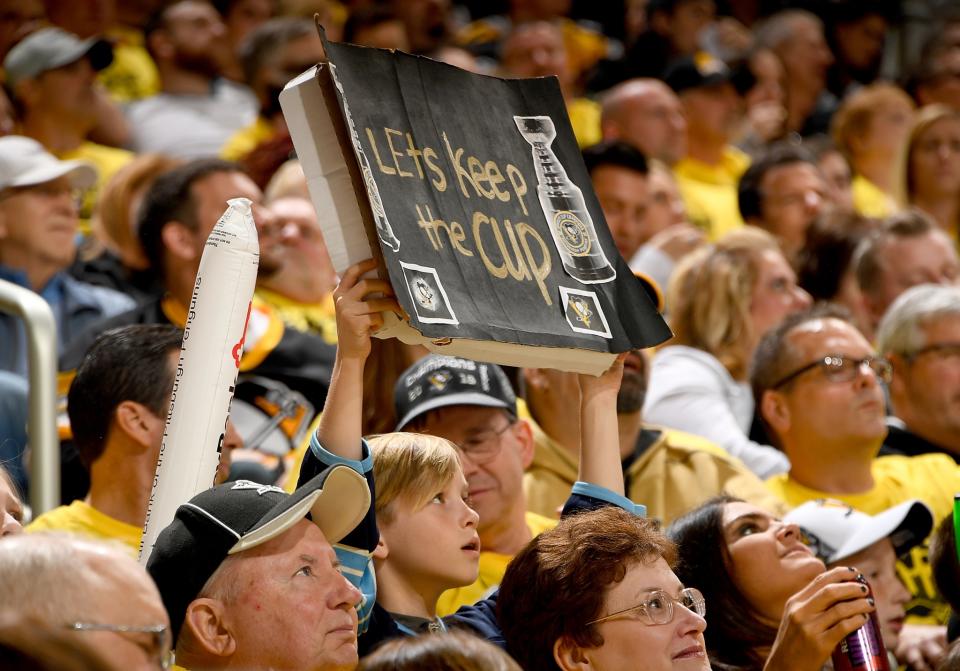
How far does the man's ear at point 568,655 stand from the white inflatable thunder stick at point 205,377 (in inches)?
29.0

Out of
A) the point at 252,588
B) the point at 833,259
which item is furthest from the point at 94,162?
the point at 252,588

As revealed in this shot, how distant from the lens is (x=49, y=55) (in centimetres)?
694

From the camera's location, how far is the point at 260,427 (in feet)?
15.8

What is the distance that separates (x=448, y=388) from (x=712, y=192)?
483 centimetres

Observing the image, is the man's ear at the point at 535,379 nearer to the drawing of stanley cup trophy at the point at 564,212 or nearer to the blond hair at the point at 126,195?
the drawing of stanley cup trophy at the point at 564,212

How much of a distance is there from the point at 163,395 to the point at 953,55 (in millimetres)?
7600

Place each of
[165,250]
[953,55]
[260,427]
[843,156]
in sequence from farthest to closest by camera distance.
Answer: [953,55]
[843,156]
[165,250]
[260,427]

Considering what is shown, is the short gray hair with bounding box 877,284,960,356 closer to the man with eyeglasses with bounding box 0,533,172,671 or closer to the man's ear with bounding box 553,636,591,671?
the man's ear with bounding box 553,636,591,671

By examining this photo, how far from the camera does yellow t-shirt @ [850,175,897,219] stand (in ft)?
29.7

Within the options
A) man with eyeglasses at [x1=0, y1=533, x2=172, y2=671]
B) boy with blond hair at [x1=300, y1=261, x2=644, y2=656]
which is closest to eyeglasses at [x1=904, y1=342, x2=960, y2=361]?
boy with blond hair at [x1=300, y1=261, x2=644, y2=656]

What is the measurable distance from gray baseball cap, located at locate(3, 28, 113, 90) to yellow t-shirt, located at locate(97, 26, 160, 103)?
1.64 metres

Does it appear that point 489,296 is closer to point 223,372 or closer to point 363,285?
point 363,285

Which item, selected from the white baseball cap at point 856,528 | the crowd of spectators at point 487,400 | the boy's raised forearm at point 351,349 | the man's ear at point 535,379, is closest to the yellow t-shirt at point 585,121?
the crowd of spectators at point 487,400

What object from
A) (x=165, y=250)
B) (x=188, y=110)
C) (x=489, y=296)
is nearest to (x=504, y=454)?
(x=489, y=296)
